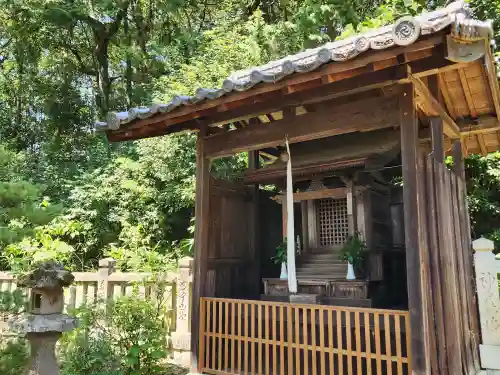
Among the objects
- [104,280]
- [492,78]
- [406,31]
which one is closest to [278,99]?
[406,31]

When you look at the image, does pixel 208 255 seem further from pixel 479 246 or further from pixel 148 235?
pixel 148 235

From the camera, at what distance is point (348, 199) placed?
6.84 meters

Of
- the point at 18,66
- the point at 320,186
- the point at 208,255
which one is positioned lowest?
the point at 208,255

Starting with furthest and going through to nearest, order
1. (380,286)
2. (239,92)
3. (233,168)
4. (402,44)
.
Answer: (233,168)
(380,286)
(239,92)
(402,44)

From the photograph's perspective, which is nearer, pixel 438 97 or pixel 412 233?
pixel 412 233

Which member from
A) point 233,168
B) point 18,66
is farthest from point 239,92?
point 18,66

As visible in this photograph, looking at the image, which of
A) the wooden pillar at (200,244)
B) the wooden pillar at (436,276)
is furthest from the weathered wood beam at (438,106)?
the wooden pillar at (200,244)

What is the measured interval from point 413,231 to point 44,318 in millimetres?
4033

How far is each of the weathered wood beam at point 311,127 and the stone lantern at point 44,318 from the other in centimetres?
253

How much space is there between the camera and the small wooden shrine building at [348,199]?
4.01m

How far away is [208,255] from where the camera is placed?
239 inches

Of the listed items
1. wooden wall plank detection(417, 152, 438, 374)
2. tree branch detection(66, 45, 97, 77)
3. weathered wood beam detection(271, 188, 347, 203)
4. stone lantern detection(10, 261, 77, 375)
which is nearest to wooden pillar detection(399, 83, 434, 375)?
wooden wall plank detection(417, 152, 438, 374)

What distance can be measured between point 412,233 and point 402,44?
1.82m

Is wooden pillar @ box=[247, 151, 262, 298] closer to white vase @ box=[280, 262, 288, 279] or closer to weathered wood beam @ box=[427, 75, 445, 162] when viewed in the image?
white vase @ box=[280, 262, 288, 279]
